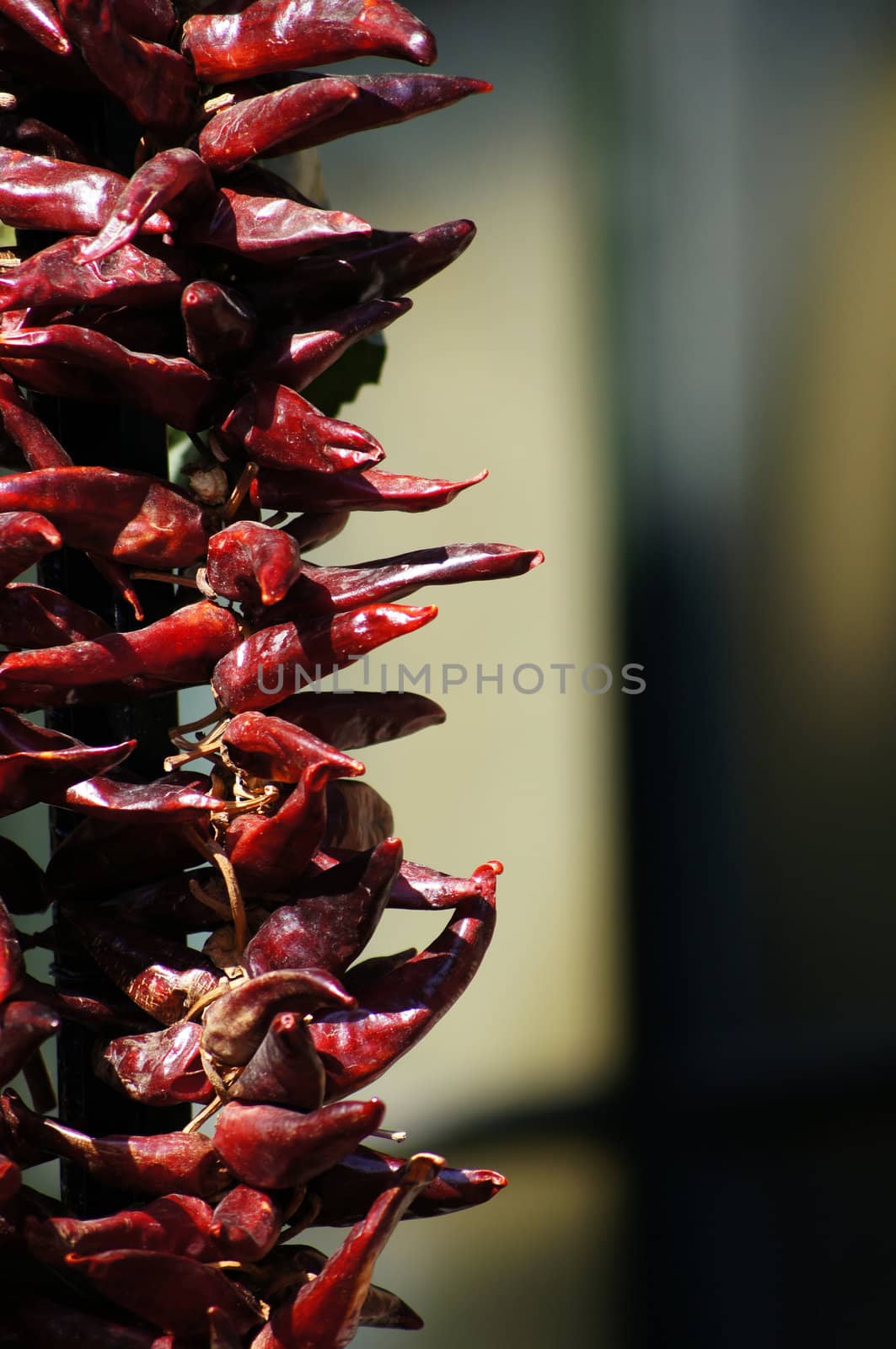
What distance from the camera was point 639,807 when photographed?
3.70ft

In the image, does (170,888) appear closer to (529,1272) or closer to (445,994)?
(445,994)

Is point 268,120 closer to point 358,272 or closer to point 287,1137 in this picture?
point 358,272

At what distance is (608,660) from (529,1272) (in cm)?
60

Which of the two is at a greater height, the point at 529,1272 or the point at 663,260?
Answer: the point at 663,260

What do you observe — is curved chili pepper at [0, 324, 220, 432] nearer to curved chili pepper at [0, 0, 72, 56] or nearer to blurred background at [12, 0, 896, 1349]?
curved chili pepper at [0, 0, 72, 56]

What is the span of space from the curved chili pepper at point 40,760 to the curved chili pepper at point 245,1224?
0.13m

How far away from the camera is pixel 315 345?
371 mm

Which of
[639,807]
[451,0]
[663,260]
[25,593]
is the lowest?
[639,807]

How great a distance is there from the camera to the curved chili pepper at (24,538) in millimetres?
331

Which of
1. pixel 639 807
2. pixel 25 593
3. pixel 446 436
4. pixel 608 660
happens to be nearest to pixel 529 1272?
pixel 639 807

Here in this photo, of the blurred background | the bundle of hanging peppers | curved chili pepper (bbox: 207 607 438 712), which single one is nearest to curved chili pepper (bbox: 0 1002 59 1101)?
the bundle of hanging peppers

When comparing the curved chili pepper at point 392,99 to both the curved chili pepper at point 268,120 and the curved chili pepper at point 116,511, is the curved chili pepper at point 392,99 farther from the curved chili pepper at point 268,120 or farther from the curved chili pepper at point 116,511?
the curved chili pepper at point 116,511

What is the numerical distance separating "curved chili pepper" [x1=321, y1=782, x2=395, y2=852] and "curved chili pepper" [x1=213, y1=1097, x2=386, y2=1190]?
0.09m

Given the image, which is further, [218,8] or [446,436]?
[446,436]
